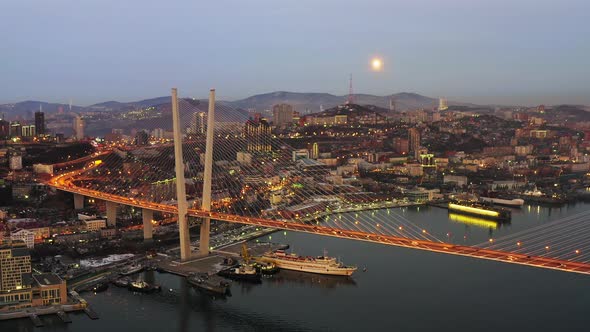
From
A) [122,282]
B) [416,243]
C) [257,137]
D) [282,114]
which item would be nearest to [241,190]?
[122,282]

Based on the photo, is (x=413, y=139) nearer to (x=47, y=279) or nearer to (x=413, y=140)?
(x=413, y=140)

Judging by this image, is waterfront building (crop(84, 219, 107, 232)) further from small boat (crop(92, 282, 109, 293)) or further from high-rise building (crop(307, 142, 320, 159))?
high-rise building (crop(307, 142, 320, 159))

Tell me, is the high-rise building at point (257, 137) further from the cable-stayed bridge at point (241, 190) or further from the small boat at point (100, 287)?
the small boat at point (100, 287)

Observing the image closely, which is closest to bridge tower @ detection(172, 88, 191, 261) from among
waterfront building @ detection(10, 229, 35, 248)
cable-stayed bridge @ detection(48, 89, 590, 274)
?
cable-stayed bridge @ detection(48, 89, 590, 274)

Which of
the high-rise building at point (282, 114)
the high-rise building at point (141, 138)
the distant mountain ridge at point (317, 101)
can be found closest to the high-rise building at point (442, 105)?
the distant mountain ridge at point (317, 101)

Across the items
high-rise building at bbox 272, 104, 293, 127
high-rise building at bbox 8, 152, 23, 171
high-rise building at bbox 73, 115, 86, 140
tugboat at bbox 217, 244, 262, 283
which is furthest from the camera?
high-rise building at bbox 272, 104, 293, 127

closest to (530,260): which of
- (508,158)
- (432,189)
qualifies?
(432,189)
